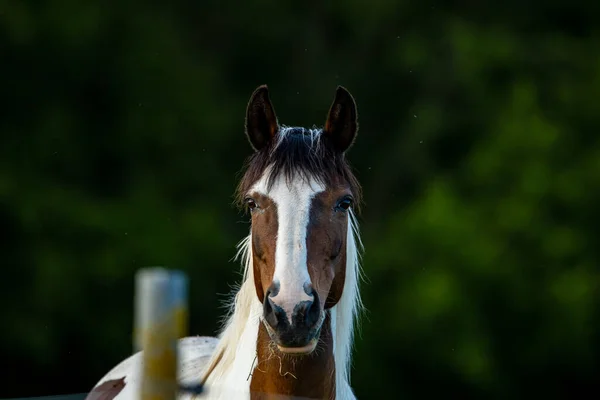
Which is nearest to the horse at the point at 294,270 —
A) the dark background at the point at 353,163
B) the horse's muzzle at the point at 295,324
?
the horse's muzzle at the point at 295,324

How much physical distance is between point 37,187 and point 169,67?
2.15 meters

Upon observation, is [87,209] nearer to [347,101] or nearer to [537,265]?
[537,265]

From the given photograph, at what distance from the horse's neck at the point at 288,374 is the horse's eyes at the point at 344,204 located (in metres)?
0.41

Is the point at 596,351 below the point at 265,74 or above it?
below

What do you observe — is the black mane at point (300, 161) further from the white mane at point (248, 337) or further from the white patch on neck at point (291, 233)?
the white mane at point (248, 337)

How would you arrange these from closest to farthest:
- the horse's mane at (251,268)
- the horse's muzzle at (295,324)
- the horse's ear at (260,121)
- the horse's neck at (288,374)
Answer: the horse's muzzle at (295,324), the horse's neck at (288,374), the horse's mane at (251,268), the horse's ear at (260,121)

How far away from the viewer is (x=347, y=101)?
115 inches

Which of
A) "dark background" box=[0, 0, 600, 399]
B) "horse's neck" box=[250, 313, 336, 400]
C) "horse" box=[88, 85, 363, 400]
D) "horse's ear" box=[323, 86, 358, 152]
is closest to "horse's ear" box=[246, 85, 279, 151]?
"horse" box=[88, 85, 363, 400]

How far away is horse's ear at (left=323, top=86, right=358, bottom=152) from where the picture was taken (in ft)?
9.57

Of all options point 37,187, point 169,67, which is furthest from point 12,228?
point 169,67

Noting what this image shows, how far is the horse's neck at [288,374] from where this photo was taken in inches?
102

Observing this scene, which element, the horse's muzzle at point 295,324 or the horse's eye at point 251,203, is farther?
the horse's eye at point 251,203

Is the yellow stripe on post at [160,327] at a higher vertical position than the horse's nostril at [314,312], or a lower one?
higher

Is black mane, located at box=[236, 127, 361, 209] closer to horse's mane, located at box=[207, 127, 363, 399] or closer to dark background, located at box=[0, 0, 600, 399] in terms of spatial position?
horse's mane, located at box=[207, 127, 363, 399]
